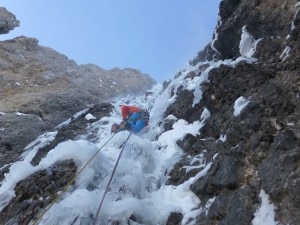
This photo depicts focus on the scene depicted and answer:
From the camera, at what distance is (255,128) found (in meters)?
6.11

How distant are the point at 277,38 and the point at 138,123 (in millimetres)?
4468

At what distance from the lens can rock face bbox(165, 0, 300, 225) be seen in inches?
188

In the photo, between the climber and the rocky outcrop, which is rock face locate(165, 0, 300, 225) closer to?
the climber

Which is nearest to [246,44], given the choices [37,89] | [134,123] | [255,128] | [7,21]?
[134,123]

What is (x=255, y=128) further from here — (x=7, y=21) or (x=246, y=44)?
(x=7, y=21)

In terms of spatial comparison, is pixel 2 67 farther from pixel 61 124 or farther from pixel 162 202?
pixel 162 202

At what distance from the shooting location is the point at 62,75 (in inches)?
763

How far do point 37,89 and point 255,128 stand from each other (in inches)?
500

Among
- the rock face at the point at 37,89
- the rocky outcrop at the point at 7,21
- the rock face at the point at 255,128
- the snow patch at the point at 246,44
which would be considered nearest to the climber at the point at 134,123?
the rock face at the point at 255,128

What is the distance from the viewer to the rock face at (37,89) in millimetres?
12391

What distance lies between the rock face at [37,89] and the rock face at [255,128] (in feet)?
16.8

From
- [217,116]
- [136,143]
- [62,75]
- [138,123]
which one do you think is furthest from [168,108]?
[62,75]

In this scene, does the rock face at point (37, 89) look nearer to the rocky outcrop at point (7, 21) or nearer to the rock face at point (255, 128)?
the rocky outcrop at point (7, 21)

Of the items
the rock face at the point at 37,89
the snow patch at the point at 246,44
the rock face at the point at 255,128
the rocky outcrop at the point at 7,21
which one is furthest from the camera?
the rocky outcrop at the point at 7,21
